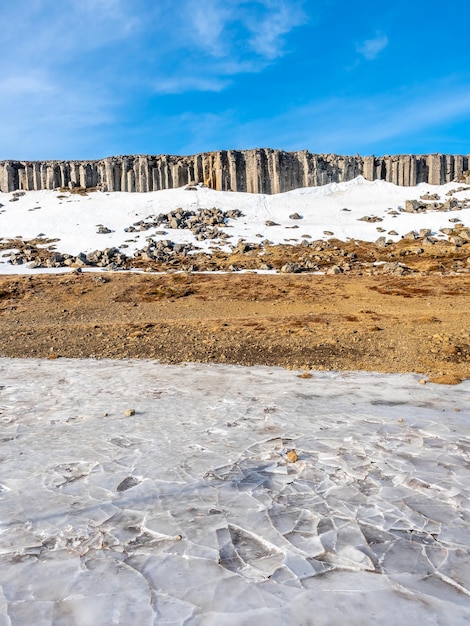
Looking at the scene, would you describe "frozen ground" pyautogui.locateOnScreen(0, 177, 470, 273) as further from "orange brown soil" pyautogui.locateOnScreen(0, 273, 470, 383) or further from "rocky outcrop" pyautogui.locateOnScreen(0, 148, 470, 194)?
"orange brown soil" pyautogui.locateOnScreen(0, 273, 470, 383)

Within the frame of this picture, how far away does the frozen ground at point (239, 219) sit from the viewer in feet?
165

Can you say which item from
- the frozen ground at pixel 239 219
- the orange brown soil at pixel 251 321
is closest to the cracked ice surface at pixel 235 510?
the orange brown soil at pixel 251 321

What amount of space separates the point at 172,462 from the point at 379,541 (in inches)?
123

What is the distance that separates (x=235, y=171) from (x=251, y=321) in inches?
2282

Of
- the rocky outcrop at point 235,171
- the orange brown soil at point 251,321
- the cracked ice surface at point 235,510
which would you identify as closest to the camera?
the cracked ice surface at point 235,510

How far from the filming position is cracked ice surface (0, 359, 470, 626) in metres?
3.87

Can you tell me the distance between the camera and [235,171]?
70625 mm

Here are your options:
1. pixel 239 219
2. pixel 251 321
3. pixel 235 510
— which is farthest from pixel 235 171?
pixel 235 510

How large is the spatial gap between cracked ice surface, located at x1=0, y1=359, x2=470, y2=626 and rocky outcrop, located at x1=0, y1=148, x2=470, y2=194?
6509 centimetres

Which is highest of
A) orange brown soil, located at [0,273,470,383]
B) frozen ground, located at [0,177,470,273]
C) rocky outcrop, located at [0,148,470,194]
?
rocky outcrop, located at [0,148,470,194]

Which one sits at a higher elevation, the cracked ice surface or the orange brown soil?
the orange brown soil

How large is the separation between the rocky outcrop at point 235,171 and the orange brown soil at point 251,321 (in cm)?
4453

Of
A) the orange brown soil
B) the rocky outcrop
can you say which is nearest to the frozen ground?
the rocky outcrop

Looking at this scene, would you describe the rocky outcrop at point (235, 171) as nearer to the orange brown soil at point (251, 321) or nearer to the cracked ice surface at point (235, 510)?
the orange brown soil at point (251, 321)
